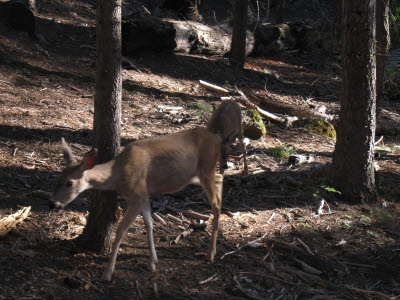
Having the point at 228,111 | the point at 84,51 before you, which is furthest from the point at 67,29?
the point at 228,111

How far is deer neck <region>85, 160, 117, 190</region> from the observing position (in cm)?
491

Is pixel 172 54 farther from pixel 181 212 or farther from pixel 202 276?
pixel 202 276

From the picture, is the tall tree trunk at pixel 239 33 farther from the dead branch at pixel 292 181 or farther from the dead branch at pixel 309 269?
the dead branch at pixel 309 269

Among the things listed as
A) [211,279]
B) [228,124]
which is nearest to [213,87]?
[228,124]

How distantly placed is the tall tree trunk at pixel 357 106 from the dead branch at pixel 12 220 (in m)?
4.79

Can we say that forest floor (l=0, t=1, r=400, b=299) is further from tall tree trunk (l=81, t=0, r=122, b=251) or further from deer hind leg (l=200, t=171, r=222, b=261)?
tall tree trunk (l=81, t=0, r=122, b=251)

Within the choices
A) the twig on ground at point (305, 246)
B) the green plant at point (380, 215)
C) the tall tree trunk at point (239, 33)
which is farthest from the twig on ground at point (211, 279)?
the tall tree trunk at point (239, 33)

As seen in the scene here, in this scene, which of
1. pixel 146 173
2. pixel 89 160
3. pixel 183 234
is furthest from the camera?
pixel 183 234

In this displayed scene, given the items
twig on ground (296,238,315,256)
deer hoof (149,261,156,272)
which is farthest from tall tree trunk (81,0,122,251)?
twig on ground (296,238,315,256)

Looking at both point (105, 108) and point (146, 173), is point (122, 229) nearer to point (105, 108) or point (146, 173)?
point (146, 173)

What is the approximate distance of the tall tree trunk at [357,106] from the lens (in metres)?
7.25

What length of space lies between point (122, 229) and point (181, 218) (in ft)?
5.85

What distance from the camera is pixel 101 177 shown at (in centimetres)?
496

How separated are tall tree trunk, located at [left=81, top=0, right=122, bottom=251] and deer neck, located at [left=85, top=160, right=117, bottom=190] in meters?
0.37
